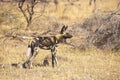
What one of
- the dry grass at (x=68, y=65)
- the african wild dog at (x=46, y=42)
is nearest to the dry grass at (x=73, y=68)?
the dry grass at (x=68, y=65)

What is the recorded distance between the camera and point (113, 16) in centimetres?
1393

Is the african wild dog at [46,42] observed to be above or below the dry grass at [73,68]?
above

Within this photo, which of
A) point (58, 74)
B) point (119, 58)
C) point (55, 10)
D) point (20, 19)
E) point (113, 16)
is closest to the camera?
point (58, 74)

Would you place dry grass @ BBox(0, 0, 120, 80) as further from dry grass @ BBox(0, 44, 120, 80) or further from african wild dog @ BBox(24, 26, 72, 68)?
african wild dog @ BBox(24, 26, 72, 68)

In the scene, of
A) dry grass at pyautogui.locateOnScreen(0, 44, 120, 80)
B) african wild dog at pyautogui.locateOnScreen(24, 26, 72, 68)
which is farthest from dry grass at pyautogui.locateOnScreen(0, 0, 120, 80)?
african wild dog at pyautogui.locateOnScreen(24, 26, 72, 68)

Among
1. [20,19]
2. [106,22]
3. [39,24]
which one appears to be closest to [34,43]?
[106,22]

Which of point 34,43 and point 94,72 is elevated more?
point 34,43

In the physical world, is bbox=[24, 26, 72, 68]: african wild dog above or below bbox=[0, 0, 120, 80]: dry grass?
above

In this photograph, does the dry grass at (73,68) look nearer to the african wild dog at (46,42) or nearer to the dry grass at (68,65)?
the dry grass at (68,65)

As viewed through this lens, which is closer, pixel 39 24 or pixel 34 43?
pixel 34 43

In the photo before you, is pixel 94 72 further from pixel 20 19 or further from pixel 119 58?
pixel 20 19

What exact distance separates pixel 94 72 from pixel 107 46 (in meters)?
3.48

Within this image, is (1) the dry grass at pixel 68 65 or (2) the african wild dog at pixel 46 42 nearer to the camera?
(1) the dry grass at pixel 68 65

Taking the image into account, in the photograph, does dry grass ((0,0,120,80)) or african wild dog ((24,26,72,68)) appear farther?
african wild dog ((24,26,72,68))
